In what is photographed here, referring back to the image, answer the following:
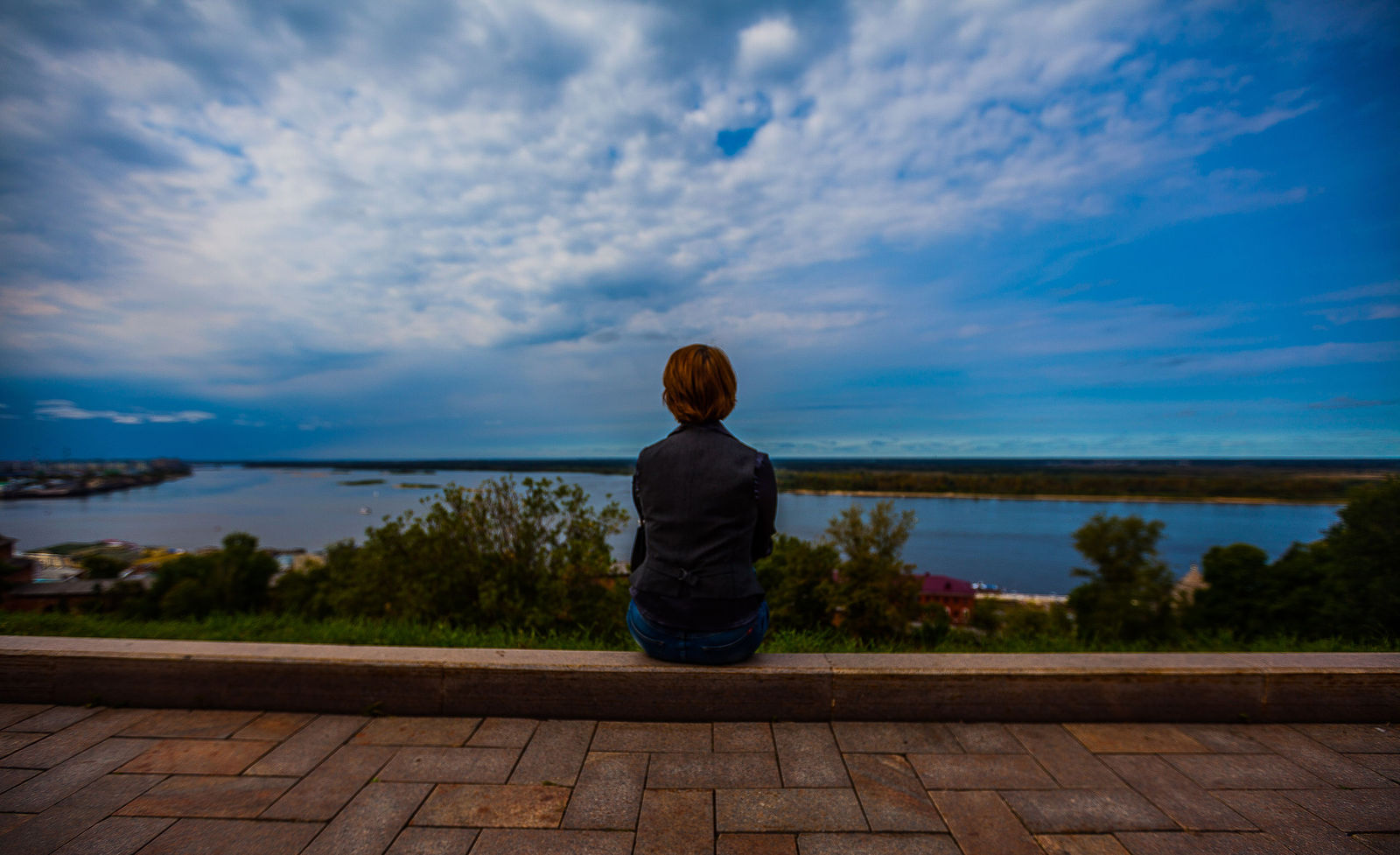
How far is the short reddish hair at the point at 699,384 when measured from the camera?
239 cm

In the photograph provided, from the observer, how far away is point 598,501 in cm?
550

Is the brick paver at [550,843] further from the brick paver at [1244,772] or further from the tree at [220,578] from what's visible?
the tree at [220,578]

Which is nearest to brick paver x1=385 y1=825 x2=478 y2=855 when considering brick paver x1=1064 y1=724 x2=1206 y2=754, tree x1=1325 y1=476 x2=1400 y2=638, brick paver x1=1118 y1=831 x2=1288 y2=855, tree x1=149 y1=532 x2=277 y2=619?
brick paver x1=1118 y1=831 x2=1288 y2=855

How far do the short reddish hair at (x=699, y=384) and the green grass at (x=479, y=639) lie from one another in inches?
60.3

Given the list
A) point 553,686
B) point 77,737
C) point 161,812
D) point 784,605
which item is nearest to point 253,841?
point 161,812

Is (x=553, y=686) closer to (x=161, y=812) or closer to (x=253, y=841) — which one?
(x=253, y=841)

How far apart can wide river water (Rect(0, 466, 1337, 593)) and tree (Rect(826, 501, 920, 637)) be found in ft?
2.69

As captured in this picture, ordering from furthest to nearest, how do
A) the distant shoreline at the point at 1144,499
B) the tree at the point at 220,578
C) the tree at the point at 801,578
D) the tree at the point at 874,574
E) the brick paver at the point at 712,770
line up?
the distant shoreline at the point at 1144,499 < the tree at the point at 220,578 < the tree at the point at 874,574 < the tree at the point at 801,578 < the brick paver at the point at 712,770

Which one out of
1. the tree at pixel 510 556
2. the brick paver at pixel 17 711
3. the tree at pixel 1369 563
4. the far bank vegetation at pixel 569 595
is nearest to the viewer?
the brick paver at pixel 17 711

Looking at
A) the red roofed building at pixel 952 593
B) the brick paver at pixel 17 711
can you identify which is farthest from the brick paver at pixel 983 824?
the red roofed building at pixel 952 593

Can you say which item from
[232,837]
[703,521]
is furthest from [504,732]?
[703,521]

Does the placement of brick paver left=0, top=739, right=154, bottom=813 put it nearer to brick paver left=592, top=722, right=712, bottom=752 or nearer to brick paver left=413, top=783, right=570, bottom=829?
brick paver left=413, top=783, right=570, bottom=829

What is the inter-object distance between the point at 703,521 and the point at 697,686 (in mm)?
759

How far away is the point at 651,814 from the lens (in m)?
1.85
